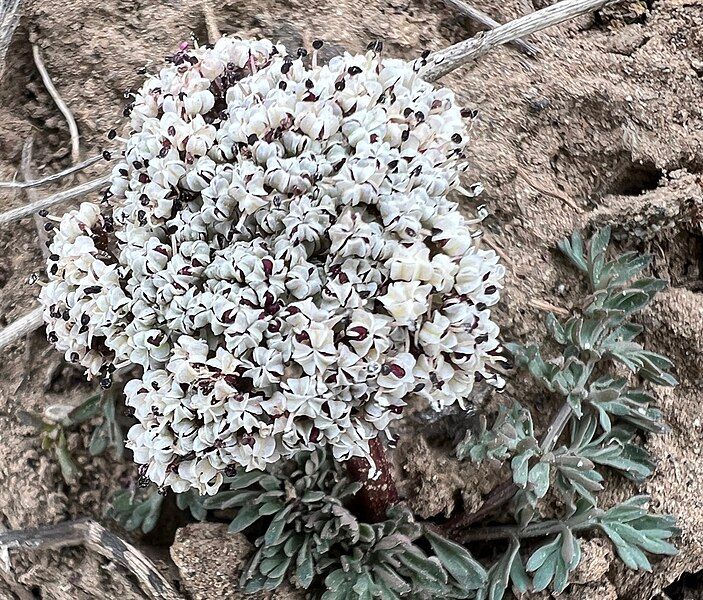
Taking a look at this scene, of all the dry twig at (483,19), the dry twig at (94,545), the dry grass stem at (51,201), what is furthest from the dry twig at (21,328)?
the dry twig at (483,19)

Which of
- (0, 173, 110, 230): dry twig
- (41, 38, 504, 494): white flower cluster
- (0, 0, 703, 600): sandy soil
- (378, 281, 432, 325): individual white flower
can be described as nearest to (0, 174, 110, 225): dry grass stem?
(0, 173, 110, 230): dry twig

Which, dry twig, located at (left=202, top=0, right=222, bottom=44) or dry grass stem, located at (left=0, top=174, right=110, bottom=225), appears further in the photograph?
dry twig, located at (left=202, top=0, right=222, bottom=44)

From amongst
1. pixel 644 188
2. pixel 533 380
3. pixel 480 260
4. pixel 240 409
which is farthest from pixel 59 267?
pixel 644 188

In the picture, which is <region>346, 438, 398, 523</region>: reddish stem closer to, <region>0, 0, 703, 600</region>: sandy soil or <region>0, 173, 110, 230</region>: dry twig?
<region>0, 0, 703, 600</region>: sandy soil

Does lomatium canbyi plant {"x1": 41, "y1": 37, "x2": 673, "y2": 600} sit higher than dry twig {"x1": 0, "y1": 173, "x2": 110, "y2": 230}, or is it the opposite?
lomatium canbyi plant {"x1": 41, "y1": 37, "x2": 673, "y2": 600}

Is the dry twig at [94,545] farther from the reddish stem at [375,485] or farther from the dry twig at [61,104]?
the dry twig at [61,104]

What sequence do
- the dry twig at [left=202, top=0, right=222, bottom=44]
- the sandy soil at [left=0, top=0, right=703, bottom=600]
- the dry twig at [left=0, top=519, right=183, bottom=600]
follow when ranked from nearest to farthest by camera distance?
the dry twig at [left=0, top=519, right=183, bottom=600], the sandy soil at [left=0, top=0, right=703, bottom=600], the dry twig at [left=202, top=0, right=222, bottom=44]
